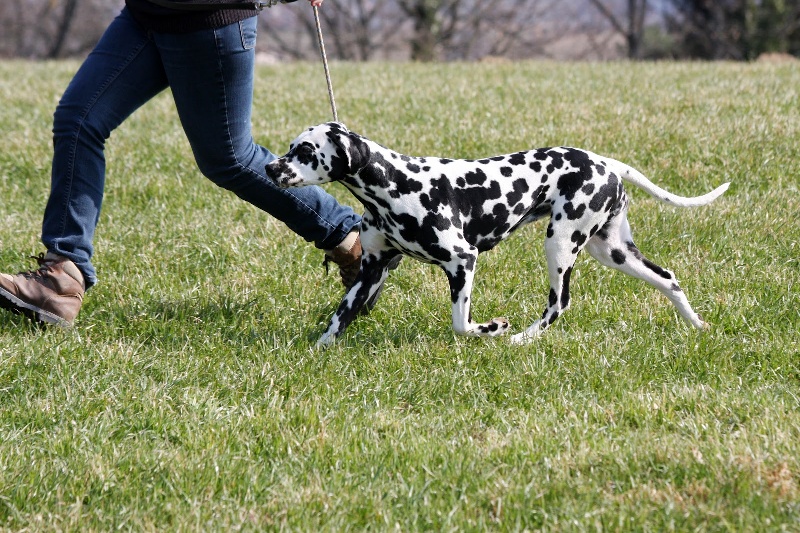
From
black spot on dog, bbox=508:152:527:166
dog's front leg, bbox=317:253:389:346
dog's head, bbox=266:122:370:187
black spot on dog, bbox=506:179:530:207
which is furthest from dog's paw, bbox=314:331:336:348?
black spot on dog, bbox=508:152:527:166

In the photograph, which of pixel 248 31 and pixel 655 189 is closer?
pixel 248 31

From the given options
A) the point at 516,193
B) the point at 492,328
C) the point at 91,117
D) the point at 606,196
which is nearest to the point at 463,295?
the point at 492,328

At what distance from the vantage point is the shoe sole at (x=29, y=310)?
509 cm

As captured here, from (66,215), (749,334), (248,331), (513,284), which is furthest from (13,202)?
(749,334)

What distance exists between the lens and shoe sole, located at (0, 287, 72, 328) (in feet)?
16.7

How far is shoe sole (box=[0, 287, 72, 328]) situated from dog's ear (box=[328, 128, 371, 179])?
1.82 meters

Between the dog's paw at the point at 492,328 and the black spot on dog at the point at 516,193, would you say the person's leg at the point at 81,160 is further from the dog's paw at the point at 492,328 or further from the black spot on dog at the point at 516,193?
the dog's paw at the point at 492,328

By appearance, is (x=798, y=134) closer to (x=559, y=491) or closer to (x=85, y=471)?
(x=559, y=491)

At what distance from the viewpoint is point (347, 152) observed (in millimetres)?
4297

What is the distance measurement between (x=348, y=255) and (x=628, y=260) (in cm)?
151

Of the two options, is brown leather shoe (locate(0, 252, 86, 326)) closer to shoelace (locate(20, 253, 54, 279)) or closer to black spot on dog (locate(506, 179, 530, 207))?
shoelace (locate(20, 253, 54, 279))

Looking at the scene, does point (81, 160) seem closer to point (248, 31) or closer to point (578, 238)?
point (248, 31)

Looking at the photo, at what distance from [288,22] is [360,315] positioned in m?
32.4

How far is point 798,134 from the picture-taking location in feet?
27.7
